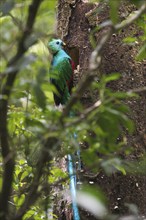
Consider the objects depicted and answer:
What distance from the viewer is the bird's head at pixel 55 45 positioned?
94.2 inches

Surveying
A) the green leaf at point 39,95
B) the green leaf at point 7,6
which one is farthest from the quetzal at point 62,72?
the green leaf at point 39,95

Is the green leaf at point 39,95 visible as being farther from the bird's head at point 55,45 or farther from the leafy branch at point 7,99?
the bird's head at point 55,45

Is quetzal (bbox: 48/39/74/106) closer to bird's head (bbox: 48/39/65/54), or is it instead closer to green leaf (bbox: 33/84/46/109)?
bird's head (bbox: 48/39/65/54)

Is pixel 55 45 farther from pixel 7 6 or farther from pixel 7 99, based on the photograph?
pixel 7 99

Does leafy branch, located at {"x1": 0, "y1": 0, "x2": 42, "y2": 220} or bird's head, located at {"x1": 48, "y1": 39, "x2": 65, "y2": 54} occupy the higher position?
bird's head, located at {"x1": 48, "y1": 39, "x2": 65, "y2": 54}

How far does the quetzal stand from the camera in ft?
8.26

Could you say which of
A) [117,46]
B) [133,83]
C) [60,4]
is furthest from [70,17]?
[133,83]

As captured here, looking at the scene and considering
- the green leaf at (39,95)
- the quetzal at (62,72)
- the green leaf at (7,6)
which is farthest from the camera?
the quetzal at (62,72)

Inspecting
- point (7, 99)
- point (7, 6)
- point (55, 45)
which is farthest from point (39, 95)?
point (55, 45)

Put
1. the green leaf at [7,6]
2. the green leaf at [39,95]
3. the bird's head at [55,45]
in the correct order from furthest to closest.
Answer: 1. the bird's head at [55,45]
2. the green leaf at [7,6]
3. the green leaf at [39,95]

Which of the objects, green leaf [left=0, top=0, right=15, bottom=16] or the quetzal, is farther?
the quetzal

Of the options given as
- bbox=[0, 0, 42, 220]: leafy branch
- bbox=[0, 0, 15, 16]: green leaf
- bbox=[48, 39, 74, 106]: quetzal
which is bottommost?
bbox=[0, 0, 42, 220]: leafy branch

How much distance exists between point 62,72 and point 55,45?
16cm

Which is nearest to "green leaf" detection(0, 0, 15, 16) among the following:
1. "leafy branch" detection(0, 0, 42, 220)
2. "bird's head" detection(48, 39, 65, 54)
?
"leafy branch" detection(0, 0, 42, 220)
